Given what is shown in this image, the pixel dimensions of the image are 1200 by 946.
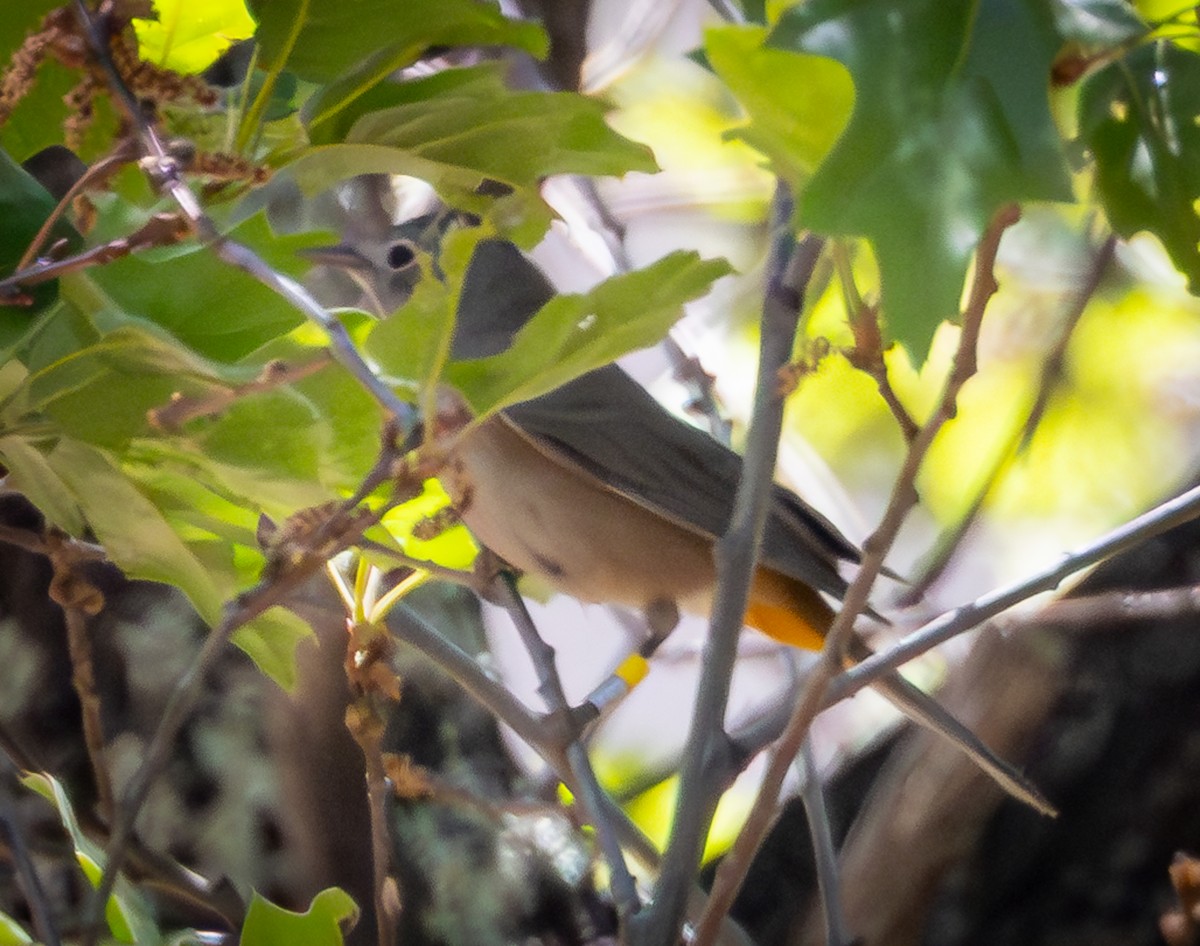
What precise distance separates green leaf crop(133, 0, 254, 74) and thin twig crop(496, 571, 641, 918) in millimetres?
539

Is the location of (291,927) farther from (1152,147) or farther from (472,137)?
(1152,147)

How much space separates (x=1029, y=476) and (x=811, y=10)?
67.0 inches

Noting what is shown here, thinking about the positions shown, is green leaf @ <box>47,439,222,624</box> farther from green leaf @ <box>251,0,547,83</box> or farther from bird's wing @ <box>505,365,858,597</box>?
bird's wing @ <box>505,365,858,597</box>

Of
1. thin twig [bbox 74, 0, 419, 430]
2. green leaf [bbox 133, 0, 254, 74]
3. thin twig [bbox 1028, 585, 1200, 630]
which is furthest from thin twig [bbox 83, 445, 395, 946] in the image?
thin twig [bbox 1028, 585, 1200, 630]

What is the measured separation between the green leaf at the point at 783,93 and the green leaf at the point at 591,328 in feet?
0.26

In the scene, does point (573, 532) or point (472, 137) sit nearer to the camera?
point (472, 137)

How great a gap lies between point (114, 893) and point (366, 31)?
632 millimetres

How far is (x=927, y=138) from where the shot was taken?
62 cm

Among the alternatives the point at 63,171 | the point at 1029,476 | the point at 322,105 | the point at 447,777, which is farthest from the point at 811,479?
the point at 322,105

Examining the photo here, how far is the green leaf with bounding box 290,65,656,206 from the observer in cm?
78

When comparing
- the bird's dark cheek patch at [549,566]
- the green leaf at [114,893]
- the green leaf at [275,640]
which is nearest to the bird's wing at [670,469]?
the bird's dark cheek patch at [549,566]

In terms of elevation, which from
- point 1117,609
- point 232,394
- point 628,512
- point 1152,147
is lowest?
point 1117,609

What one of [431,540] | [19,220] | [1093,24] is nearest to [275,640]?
[431,540]

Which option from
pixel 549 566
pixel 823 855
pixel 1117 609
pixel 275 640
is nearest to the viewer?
pixel 275 640
